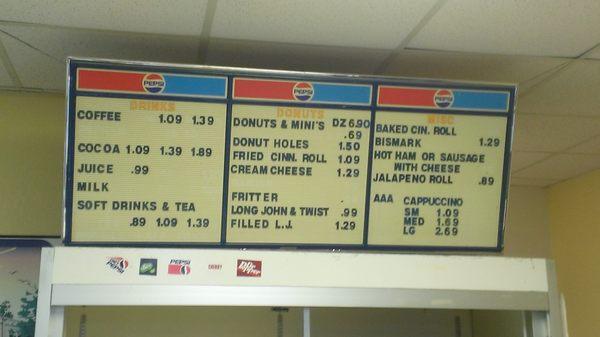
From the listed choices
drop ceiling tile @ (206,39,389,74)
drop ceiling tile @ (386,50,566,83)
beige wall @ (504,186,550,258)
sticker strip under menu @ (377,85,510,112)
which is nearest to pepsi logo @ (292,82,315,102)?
drop ceiling tile @ (206,39,389,74)

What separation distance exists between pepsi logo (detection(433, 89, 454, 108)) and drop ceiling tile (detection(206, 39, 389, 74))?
0.27m

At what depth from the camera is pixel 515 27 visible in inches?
84.3

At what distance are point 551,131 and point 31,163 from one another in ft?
9.40

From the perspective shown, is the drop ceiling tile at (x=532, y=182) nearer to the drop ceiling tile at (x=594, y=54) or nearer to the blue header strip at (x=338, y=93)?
the drop ceiling tile at (x=594, y=54)

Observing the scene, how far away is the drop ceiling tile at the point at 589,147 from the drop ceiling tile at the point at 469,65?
4.21ft

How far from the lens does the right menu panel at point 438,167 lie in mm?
2350

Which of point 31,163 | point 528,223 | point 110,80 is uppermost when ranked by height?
point 110,80

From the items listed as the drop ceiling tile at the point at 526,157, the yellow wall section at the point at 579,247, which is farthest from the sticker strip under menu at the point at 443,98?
the yellow wall section at the point at 579,247

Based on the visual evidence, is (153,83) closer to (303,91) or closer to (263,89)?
(263,89)

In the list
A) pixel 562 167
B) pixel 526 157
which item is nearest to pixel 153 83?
pixel 526 157

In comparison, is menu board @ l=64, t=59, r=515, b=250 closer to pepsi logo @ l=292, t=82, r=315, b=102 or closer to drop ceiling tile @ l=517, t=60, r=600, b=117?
pepsi logo @ l=292, t=82, r=315, b=102

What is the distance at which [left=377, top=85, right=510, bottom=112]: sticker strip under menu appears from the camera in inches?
93.0

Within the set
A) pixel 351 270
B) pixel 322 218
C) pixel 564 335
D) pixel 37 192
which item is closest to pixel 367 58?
pixel 322 218

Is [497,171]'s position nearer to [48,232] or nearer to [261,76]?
[261,76]
